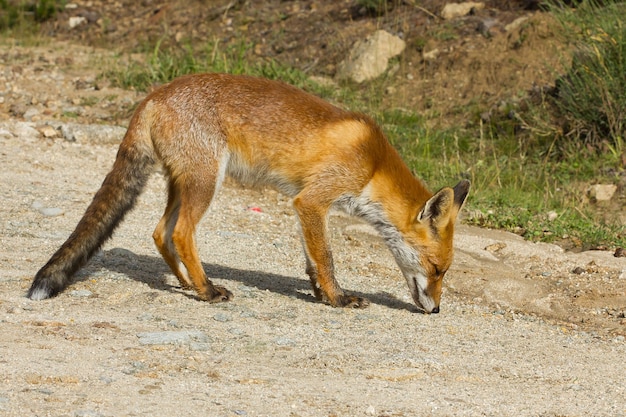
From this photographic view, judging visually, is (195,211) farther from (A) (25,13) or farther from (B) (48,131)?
(A) (25,13)

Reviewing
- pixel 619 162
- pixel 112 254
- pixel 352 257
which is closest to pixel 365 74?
pixel 619 162

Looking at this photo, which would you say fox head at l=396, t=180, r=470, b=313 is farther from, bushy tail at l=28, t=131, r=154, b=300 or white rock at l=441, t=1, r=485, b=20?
white rock at l=441, t=1, r=485, b=20

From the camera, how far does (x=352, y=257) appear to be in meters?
8.31

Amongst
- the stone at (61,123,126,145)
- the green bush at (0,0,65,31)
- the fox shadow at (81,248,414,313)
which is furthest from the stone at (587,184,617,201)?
the green bush at (0,0,65,31)

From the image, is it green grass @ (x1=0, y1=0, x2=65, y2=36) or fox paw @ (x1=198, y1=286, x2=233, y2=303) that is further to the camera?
green grass @ (x1=0, y1=0, x2=65, y2=36)

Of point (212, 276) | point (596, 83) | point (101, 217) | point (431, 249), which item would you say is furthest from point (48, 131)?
point (596, 83)

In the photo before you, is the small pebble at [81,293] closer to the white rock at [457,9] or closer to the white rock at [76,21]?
the white rock at [457,9]

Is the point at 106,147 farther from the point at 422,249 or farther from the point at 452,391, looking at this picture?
the point at 452,391

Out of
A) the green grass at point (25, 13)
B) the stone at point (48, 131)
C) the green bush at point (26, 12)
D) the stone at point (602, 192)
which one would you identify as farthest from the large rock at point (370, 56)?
the green bush at point (26, 12)

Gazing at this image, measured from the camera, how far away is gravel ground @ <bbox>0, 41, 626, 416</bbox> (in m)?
4.54

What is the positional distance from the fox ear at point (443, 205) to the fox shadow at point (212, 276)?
822 millimetres

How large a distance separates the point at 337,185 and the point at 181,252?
1284 millimetres

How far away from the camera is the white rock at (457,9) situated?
14.4m

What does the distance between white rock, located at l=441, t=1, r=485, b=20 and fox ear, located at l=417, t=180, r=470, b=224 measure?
8.39 metres
